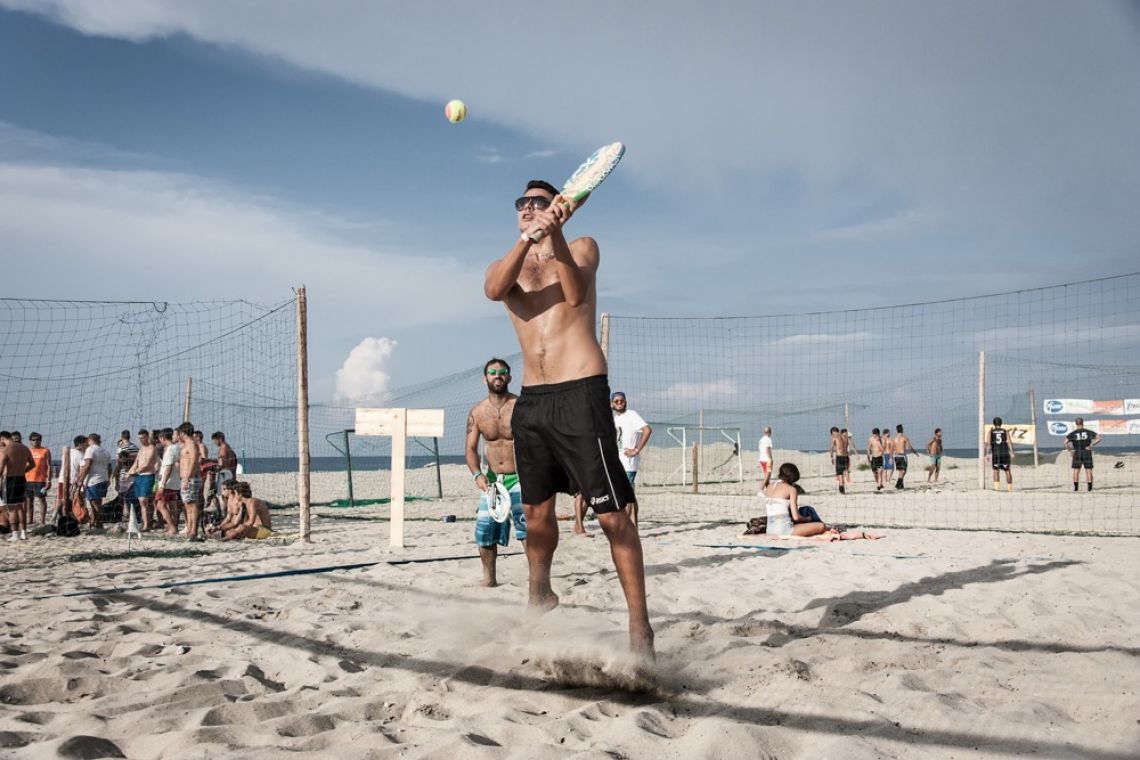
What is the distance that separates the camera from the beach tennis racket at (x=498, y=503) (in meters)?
4.82

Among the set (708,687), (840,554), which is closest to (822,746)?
(708,687)

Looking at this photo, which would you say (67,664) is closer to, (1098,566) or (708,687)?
(708,687)

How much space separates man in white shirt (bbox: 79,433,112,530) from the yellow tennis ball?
8.43 metres

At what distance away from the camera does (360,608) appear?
4289 mm

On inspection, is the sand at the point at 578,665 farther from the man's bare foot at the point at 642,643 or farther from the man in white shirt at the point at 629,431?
the man in white shirt at the point at 629,431

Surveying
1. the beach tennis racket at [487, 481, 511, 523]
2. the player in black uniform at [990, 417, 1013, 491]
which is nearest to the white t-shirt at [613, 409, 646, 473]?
the beach tennis racket at [487, 481, 511, 523]

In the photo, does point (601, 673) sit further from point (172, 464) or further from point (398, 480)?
point (172, 464)

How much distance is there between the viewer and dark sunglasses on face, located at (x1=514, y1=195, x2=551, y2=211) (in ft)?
10.7

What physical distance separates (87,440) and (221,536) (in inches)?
128

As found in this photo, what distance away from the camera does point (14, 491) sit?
32.2 ft

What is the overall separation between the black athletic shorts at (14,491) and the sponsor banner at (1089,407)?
2005 centimetres

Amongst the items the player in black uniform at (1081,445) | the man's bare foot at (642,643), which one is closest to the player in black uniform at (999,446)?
the player in black uniform at (1081,445)

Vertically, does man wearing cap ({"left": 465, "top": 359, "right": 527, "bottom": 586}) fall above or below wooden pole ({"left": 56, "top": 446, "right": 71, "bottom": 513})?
above

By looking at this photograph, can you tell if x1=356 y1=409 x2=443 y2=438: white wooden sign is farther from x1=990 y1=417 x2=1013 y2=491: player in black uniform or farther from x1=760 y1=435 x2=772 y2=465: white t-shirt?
x1=990 y1=417 x2=1013 y2=491: player in black uniform
